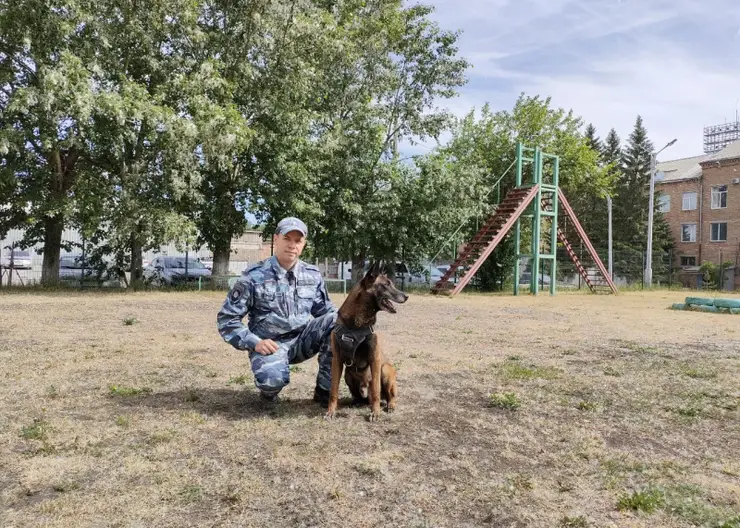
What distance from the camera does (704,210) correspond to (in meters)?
45.6

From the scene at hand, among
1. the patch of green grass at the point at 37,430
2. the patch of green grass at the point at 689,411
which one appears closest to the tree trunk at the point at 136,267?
the patch of green grass at the point at 37,430

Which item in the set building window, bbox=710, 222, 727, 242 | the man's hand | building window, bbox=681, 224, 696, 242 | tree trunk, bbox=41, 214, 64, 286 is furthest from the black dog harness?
building window, bbox=681, 224, 696, 242

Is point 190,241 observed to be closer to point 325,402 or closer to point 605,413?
point 325,402

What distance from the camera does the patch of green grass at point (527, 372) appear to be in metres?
6.09

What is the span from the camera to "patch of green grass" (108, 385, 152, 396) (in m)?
5.12

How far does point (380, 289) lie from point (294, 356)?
1215mm

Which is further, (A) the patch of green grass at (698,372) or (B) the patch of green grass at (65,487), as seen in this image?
(A) the patch of green grass at (698,372)

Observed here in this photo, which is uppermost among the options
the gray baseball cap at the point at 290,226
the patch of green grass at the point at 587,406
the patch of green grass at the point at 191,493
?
the gray baseball cap at the point at 290,226

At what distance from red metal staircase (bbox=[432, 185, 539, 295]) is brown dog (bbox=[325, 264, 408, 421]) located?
54.2 ft

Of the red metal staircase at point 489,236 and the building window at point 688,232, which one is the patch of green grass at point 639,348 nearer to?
the red metal staircase at point 489,236

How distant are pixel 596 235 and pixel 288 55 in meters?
38.4

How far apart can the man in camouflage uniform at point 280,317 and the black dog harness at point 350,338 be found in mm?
442

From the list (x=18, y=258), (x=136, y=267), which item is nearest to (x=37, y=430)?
(x=136, y=267)

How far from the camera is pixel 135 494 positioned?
2932mm
